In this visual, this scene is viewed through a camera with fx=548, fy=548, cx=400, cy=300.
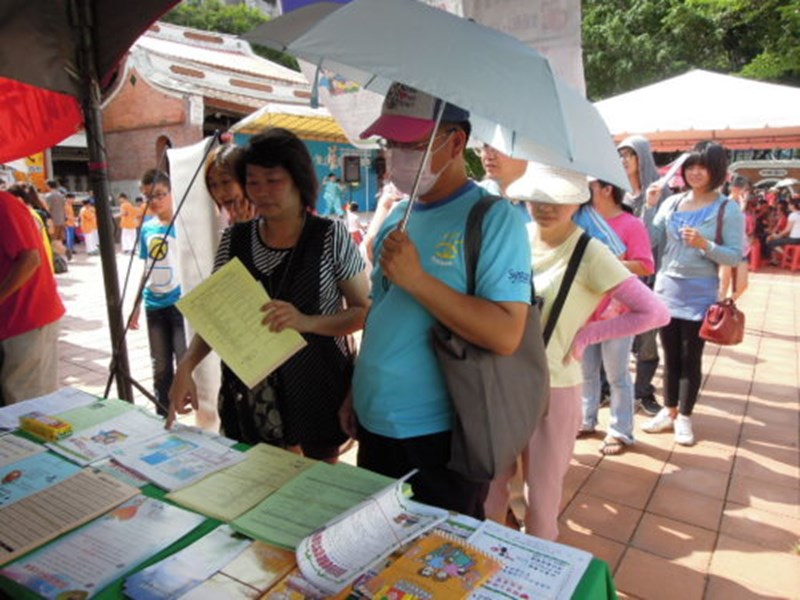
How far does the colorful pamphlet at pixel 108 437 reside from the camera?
145 centimetres

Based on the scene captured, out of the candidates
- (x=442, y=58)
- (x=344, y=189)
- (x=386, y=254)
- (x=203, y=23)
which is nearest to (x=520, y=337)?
(x=386, y=254)

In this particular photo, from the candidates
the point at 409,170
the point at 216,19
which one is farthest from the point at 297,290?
the point at 216,19

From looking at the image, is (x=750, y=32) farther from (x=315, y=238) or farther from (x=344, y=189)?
(x=315, y=238)

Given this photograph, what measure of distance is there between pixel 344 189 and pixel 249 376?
17.3 m

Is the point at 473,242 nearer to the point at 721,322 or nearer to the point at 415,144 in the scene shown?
the point at 415,144

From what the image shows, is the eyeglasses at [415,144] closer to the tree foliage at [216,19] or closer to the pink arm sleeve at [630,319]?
the pink arm sleeve at [630,319]

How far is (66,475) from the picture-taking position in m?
1.33

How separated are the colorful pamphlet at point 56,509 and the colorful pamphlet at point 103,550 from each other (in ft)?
0.08

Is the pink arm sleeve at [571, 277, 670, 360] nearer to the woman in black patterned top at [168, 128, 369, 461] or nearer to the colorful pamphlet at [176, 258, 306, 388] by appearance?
the woman in black patterned top at [168, 128, 369, 461]

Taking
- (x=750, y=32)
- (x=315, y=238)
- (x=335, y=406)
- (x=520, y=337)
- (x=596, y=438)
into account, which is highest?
(x=750, y=32)

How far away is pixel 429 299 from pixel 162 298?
250 cm

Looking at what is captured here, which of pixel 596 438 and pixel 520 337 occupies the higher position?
pixel 520 337

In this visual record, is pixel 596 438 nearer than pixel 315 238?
No

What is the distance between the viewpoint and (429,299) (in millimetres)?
Result: 1248
